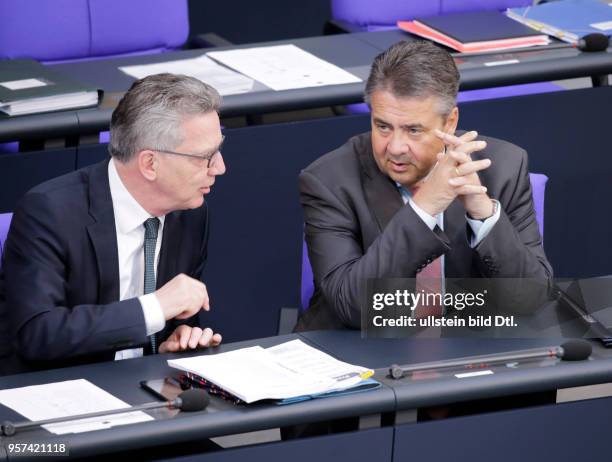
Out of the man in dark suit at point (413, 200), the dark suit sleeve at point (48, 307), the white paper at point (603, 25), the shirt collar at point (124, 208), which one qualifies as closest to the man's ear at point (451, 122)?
the man in dark suit at point (413, 200)

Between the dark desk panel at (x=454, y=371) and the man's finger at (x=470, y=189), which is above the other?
the man's finger at (x=470, y=189)

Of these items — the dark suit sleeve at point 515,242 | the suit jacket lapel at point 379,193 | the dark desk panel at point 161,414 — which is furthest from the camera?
the suit jacket lapel at point 379,193

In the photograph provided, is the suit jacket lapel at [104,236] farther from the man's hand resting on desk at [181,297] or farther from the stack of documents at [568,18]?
the stack of documents at [568,18]

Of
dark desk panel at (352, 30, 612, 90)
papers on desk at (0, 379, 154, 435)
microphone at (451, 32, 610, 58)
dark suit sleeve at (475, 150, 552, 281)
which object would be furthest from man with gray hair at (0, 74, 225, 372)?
microphone at (451, 32, 610, 58)

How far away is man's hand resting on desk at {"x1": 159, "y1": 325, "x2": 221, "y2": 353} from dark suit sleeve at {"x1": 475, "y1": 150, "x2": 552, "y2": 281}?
0.69m

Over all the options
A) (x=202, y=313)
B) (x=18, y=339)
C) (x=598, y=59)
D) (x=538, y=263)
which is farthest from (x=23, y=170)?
(x=598, y=59)

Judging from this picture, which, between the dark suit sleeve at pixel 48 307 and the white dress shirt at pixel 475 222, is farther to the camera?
the white dress shirt at pixel 475 222

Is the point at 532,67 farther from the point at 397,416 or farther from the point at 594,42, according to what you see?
the point at 397,416

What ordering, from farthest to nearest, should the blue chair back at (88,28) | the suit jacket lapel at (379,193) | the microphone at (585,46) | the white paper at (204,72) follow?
the blue chair back at (88,28), the microphone at (585,46), the white paper at (204,72), the suit jacket lapel at (379,193)

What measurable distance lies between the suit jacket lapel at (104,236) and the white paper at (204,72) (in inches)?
44.8

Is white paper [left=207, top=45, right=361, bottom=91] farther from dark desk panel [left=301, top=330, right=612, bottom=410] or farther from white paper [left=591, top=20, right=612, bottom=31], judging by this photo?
dark desk panel [left=301, top=330, right=612, bottom=410]

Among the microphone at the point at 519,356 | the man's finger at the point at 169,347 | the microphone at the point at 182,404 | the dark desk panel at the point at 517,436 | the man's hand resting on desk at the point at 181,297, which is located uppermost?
the man's hand resting on desk at the point at 181,297

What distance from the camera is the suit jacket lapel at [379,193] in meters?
3.41

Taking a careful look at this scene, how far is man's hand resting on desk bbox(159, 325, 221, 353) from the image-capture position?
3076 millimetres
